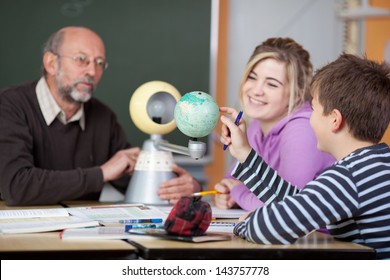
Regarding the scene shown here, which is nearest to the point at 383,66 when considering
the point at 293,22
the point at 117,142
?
the point at 117,142

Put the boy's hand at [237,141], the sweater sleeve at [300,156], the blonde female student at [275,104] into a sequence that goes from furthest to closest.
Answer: the blonde female student at [275,104]
the sweater sleeve at [300,156]
the boy's hand at [237,141]

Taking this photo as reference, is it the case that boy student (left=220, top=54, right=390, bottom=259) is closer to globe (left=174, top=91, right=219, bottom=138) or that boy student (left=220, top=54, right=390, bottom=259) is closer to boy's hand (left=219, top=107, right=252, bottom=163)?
boy's hand (left=219, top=107, right=252, bottom=163)

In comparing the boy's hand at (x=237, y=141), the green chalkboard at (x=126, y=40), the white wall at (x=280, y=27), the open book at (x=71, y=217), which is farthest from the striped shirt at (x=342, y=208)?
the white wall at (x=280, y=27)

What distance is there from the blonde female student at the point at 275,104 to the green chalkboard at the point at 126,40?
174cm

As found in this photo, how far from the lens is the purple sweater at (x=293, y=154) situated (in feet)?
7.60

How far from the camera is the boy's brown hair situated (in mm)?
1896

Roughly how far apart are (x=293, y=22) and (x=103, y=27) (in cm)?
134

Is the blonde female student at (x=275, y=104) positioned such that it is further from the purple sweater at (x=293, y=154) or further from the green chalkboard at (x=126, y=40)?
the green chalkboard at (x=126, y=40)

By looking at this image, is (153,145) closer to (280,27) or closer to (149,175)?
(149,175)

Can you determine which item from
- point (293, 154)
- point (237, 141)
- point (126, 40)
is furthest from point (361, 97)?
point (126, 40)

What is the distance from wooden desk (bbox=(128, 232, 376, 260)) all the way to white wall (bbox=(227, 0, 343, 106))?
2.97 meters

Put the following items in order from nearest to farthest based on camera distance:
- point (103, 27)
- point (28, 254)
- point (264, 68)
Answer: point (28, 254) < point (264, 68) < point (103, 27)

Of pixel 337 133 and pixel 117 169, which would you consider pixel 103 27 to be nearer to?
pixel 117 169

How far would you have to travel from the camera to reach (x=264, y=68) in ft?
8.49
